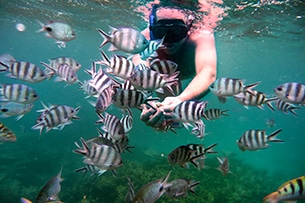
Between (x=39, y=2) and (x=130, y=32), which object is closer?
(x=130, y=32)

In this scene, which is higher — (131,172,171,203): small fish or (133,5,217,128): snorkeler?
(133,5,217,128): snorkeler

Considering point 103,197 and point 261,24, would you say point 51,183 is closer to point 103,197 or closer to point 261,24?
point 103,197

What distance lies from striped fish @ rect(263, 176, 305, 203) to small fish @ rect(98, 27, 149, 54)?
2.48 meters

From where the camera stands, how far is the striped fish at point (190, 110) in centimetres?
290

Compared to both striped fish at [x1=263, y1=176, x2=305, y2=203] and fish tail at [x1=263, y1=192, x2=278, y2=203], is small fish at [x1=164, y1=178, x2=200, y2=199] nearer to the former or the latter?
fish tail at [x1=263, y1=192, x2=278, y2=203]

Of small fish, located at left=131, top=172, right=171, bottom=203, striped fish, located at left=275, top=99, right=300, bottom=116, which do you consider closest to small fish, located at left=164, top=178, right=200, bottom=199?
small fish, located at left=131, top=172, right=171, bottom=203

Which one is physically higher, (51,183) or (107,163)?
(107,163)

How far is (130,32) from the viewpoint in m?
2.82

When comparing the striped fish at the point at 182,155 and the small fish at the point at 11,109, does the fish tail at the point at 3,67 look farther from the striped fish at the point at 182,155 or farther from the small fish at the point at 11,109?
the striped fish at the point at 182,155

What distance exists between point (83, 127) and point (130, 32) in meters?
22.0

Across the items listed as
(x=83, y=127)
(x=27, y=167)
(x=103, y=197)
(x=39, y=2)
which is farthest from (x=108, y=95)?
(x=39, y=2)

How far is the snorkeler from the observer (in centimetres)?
349

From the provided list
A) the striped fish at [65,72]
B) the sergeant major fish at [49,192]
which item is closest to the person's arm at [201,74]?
the sergeant major fish at [49,192]

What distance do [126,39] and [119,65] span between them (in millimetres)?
351
